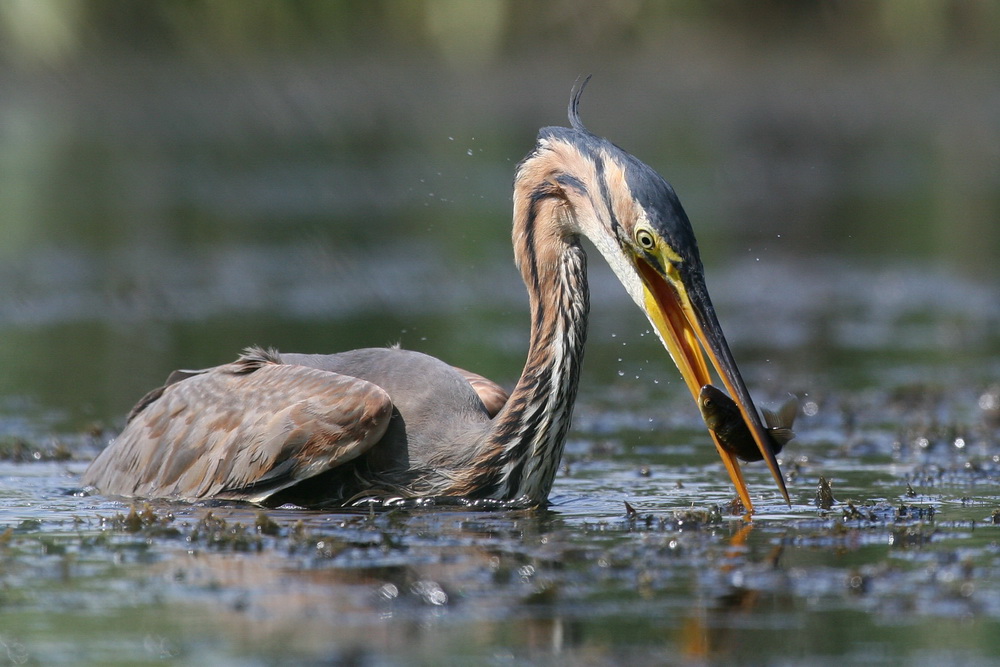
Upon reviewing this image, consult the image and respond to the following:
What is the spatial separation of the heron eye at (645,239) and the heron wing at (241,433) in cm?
123

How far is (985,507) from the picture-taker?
701cm

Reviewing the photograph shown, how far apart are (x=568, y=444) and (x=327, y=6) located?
2207cm

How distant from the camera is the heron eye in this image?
269 inches

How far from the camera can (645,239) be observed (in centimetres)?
685

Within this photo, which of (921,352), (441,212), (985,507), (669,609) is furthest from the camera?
(441,212)

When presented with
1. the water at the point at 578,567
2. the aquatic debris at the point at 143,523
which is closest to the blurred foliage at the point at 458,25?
the water at the point at 578,567

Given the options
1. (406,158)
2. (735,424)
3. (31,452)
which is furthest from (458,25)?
(735,424)

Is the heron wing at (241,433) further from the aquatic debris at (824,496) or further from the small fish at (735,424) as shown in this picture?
the aquatic debris at (824,496)

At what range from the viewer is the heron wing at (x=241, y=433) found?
7.00 metres

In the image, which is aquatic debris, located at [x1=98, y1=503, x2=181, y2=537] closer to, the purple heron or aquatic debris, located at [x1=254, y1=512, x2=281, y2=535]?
aquatic debris, located at [x1=254, y1=512, x2=281, y2=535]

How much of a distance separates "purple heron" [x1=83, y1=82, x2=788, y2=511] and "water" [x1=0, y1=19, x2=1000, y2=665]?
24 centimetres

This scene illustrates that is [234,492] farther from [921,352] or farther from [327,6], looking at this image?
[327,6]

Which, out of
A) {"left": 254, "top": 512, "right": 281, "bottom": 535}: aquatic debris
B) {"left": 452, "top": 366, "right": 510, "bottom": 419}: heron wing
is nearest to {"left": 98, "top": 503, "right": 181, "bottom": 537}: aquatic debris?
{"left": 254, "top": 512, "right": 281, "bottom": 535}: aquatic debris

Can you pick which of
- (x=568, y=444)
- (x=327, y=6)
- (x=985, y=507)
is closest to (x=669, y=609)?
(x=985, y=507)
